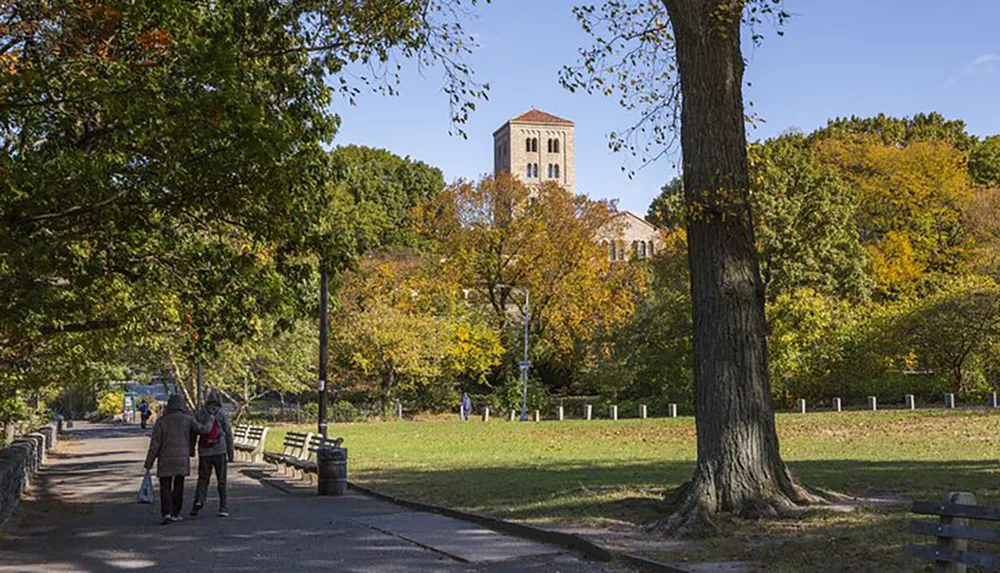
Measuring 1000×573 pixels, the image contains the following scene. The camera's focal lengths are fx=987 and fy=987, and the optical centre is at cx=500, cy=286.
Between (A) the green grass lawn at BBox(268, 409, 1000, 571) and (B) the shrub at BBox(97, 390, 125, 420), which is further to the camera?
(B) the shrub at BBox(97, 390, 125, 420)

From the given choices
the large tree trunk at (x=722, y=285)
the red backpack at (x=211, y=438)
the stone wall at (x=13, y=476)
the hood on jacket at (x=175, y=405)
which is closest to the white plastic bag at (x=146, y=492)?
the stone wall at (x=13, y=476)

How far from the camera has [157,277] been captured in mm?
14688

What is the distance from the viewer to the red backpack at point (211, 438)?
1435 cm

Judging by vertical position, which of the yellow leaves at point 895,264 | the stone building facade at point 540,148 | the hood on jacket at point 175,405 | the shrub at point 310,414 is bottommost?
the shrub at point 310,414

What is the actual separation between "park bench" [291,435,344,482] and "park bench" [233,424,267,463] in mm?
5495

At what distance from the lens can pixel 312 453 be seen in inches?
822

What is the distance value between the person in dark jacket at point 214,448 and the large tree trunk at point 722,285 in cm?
688

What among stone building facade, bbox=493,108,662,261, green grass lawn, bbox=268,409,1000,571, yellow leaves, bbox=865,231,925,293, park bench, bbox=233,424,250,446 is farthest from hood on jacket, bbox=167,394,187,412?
stone building facade, bbox=493,108,662,261

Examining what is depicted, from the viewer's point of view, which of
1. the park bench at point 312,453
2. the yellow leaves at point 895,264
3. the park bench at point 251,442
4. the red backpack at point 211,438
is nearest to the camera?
the red backpack at point 211,438

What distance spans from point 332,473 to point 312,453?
12.8 feet

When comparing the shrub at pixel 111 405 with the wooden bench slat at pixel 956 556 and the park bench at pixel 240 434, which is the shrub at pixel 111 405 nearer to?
the park bench at pixel 240 434

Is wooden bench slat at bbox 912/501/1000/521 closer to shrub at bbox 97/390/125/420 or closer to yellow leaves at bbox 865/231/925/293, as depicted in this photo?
yellow leaves at bbox 865/231/925/293

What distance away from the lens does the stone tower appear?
11631cm

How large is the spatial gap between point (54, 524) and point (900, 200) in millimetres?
52516
